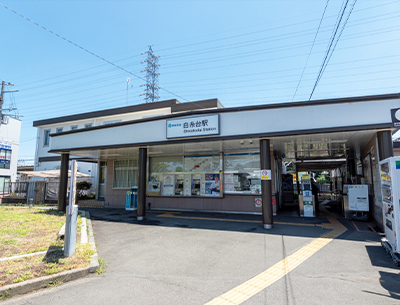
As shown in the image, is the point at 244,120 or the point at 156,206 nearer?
the point at 244,120

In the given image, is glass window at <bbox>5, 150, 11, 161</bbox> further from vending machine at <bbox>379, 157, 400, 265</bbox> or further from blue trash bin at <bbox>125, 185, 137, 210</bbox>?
vending machine at <bbox>379, 157, 400, 265</bbox>

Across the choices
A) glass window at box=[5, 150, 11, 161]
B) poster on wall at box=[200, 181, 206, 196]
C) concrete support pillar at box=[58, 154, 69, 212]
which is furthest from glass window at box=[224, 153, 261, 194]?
glass window at box=[5, 150, 11, 161]

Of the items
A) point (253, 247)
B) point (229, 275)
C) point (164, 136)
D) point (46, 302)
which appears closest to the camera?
point (46, 302)

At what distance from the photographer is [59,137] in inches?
545

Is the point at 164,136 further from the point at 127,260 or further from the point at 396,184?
the point at 396,184

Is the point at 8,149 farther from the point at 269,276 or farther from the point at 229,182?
the point at 269,276

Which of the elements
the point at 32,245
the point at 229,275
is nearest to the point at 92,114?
the point at 32,245

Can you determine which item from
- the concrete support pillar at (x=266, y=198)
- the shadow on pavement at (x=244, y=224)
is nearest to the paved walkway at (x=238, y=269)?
the shadow on pavement at (x=244, y=224)

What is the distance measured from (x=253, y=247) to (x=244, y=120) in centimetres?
447

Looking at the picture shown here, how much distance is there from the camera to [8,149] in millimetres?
30594

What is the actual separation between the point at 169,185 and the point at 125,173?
3.61 meters

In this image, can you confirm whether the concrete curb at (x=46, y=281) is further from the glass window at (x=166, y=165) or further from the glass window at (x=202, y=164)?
the glass window at (x=166, y=165)

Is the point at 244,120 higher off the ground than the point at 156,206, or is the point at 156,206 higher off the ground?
the point at 244,120

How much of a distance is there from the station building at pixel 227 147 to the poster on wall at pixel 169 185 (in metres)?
0.06
